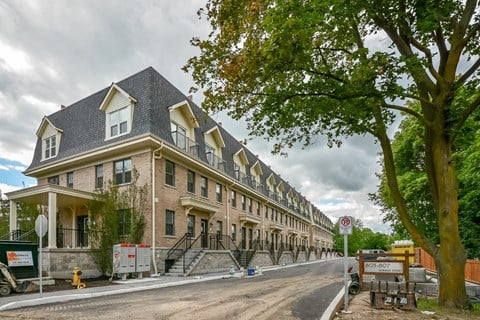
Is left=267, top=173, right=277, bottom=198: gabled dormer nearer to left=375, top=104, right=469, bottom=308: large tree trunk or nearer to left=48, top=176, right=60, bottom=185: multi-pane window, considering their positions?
left=48, top=176, right=60, bottom=185: multi-pane window

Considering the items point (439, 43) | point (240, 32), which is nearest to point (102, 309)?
point (240, 32)

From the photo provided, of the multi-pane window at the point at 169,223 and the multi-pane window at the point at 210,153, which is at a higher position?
the multi-pane window at the point at 210,153

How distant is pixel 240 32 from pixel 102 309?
26.3 feet

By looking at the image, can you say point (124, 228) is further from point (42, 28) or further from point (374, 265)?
point (374, 265)

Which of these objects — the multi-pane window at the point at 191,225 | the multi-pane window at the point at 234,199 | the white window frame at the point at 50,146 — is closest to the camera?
A: the multi-pane window at the point at 191,225

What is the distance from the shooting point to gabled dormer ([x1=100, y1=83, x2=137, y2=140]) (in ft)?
66.5

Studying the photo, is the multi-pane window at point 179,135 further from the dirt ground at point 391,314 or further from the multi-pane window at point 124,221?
the dirt ground at point 391,314

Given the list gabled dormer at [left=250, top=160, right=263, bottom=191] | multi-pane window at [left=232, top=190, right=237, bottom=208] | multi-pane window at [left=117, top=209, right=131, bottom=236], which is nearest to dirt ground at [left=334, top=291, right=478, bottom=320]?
multi-pane window at [left=117, top=209, right=131, bottom=236]

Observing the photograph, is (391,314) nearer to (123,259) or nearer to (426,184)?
(123,259)

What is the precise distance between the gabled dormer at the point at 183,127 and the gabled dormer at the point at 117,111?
2.42 m

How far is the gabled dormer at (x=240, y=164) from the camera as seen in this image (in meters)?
31.1

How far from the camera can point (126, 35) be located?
590 inches

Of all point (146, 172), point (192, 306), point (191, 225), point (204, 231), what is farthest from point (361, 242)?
point (192, 306)

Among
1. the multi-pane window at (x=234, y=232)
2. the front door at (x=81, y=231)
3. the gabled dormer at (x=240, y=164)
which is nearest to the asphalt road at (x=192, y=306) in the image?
the front door at (x=81, y=231)
